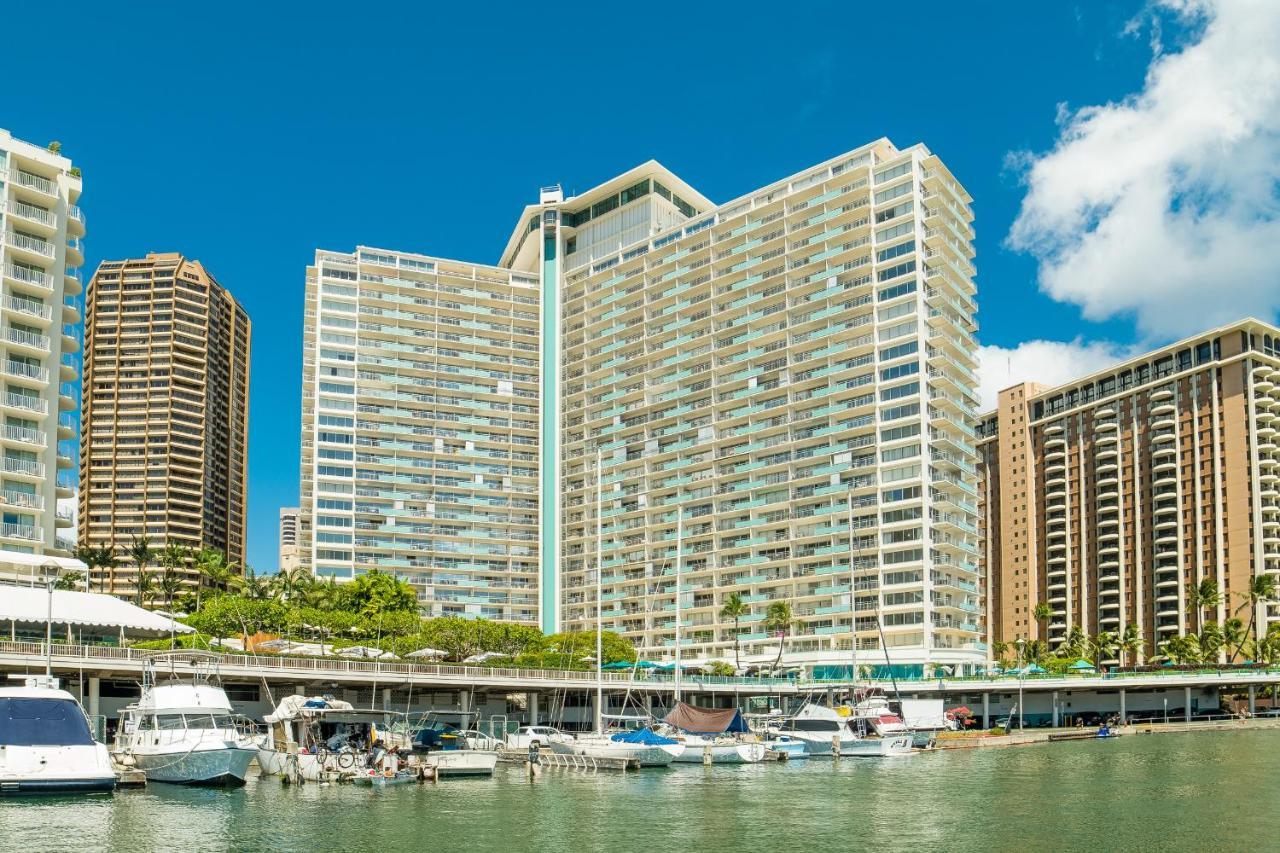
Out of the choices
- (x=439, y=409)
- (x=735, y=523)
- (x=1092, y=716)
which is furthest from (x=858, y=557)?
(x=439, y=409)

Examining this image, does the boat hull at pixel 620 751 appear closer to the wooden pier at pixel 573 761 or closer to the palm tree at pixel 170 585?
the wooden pier at pixel 573 761

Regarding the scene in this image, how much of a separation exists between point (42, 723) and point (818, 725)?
52.6 meters

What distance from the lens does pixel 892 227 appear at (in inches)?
5320

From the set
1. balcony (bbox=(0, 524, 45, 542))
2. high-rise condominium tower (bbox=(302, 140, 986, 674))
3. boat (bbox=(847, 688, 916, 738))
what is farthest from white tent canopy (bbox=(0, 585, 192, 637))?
boat (bbox=(847, 688, 916, 738))

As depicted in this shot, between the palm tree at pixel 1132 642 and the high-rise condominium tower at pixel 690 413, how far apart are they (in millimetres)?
59576

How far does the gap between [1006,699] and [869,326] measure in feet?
139

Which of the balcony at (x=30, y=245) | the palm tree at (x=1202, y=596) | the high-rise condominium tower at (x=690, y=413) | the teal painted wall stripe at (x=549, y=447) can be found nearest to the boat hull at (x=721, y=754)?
the high-rise condominium tower at (x=690, y=413)

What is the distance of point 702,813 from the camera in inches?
1917

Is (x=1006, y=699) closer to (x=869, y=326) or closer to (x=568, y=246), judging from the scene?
(x=869, y=326)

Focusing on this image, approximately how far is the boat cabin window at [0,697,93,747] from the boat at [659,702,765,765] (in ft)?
122

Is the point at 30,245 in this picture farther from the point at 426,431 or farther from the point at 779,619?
the point at 779,619

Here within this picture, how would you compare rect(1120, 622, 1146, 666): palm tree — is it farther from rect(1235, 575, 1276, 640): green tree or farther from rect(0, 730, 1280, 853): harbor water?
rect(0, 730, 1280, 853): harbor water

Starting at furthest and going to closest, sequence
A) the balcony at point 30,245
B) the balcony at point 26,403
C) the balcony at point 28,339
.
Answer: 1. the balcony at point 30,245
2. the balcony at point 28,339
3. the balcony at point 26,403

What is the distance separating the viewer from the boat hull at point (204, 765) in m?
53.0
